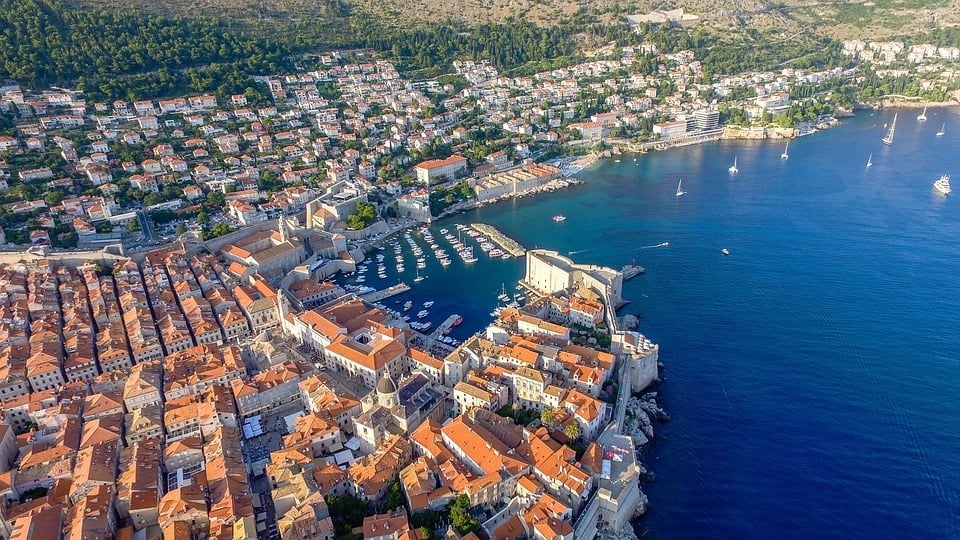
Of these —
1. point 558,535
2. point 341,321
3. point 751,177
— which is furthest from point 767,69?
point 558,535

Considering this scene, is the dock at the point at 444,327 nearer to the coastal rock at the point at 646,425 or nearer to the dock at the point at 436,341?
the dock at the point at 436,341

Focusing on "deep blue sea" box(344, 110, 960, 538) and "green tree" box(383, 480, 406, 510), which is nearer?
"green tree" box(383, 480, 406, 510)

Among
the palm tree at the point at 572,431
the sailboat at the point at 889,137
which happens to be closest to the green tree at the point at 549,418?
the palm tree at the point at 572,431

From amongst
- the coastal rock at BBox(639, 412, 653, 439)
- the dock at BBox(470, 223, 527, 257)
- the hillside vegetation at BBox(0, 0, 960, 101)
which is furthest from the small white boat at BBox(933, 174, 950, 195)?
the coastal rock at BBox(639, 412, 653, 439)

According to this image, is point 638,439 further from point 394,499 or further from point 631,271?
point 631,271

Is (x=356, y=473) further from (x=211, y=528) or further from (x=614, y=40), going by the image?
(x=614, y=40)

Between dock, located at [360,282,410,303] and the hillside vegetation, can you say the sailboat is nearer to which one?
the hillside vegetation
